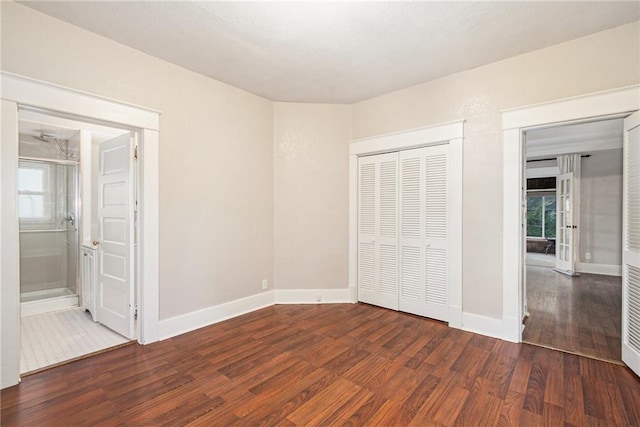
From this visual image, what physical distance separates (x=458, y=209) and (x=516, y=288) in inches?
37.5

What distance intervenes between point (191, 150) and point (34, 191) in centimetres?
313

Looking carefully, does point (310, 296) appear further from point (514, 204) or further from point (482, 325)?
point (514, 204)

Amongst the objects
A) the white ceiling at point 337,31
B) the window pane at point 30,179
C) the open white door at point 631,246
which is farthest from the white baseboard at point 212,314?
the open white door at point 631,246

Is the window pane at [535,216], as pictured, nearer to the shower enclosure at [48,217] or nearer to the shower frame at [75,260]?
the shower frame at [75,260]

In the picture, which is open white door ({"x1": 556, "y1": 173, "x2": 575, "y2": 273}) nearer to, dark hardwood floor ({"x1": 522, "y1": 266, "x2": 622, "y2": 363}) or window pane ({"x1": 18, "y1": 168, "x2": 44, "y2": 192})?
dark hardwood floor ({"x1": 522, "y1": 266, "x2": 622, "y2": 363})

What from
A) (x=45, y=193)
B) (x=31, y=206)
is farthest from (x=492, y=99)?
(x=31, y=206)

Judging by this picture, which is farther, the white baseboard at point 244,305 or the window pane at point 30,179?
the window pane at point 30,179

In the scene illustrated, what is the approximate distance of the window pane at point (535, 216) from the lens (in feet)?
30.7

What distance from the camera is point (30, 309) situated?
3.67m

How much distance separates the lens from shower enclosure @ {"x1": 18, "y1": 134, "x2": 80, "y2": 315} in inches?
167

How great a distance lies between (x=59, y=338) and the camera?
9.67 ft

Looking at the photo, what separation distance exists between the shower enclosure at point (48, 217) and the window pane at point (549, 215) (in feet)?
38.3

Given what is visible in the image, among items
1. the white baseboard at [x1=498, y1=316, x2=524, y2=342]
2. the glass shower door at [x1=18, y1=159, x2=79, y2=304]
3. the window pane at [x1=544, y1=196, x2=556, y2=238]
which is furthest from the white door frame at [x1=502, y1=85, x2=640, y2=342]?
the window pane at [x1=544, y1=196, x2=556, y2=238]

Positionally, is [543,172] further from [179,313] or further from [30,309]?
[30,309]
